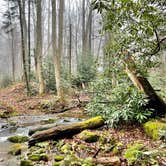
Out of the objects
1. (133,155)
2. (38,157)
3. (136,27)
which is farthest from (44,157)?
(136,27)

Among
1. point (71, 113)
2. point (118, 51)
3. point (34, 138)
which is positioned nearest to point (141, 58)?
point (118, 51)

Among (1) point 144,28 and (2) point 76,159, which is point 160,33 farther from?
(2) point 76,159

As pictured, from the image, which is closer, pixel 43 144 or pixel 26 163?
pixel 26 163

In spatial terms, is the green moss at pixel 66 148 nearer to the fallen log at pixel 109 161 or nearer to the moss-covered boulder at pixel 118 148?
the moss-covered boulder at pixel 118 148

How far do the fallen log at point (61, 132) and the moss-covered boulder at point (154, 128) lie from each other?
1.65m

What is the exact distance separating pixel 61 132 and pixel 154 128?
2.72m

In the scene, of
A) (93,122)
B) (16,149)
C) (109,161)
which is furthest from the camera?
(93,122)

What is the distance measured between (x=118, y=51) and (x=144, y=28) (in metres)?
1.40

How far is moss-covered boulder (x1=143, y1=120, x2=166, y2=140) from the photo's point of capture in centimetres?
A: 766

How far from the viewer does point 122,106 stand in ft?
31.0

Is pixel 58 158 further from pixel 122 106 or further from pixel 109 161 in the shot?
pixel 122 106

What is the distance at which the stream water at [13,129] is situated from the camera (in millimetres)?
7475

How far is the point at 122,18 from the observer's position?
5195mm

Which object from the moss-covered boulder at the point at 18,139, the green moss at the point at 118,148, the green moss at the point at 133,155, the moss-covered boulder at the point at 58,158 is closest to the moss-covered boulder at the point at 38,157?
the moss-covered boulder at the point at 58,158
